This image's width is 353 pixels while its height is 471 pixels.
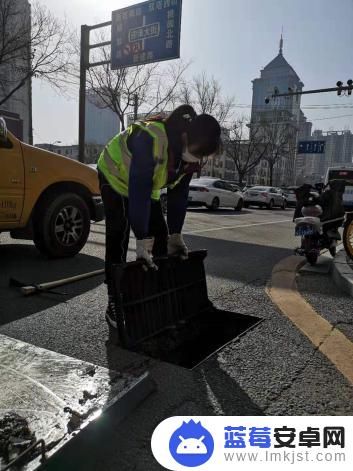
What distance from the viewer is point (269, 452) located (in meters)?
1.47

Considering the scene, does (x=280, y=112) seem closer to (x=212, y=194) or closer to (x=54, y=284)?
(x=212, y=194)

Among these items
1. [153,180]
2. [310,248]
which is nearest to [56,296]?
[153,180]

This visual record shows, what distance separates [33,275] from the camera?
4066 millimetres

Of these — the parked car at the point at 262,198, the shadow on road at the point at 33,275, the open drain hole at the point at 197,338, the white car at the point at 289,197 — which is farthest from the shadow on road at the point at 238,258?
the white car at the point at 289,197

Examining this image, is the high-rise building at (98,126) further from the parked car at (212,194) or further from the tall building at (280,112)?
the parked car at (212,194)

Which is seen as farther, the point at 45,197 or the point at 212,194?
the point at 212,194

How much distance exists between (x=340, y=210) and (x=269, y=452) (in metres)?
4.60

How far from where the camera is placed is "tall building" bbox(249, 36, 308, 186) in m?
45.6

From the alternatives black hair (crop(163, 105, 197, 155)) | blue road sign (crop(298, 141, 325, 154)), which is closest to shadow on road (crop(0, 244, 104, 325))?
black hair (crop(163, 105, 197, 155))

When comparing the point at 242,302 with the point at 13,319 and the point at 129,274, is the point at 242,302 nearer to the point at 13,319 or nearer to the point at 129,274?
the point at 129,274

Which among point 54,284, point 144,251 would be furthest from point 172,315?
point 54,284

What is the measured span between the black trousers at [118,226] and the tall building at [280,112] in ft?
61.4

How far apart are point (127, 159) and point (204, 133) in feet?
1.82

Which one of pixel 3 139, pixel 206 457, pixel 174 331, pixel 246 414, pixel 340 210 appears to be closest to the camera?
pixel 206 457
